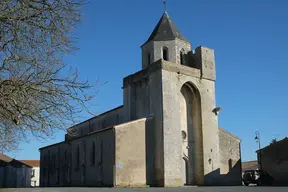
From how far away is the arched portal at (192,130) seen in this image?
32.3 metres

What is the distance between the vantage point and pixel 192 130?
109 ft

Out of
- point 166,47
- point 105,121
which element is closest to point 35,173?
point 105,121

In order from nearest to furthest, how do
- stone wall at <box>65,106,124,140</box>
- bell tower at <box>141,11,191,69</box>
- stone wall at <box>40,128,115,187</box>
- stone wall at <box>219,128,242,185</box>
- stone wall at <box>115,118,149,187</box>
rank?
stone wall at <box>115,118,149,187</box>
stone wall at <box>40,128,115,187</box>
bell tower at <box>141,11,191,69</box>
stone wall at <box>219,128,242,185</box>
stone wall at <box>65,106,124,140</box>

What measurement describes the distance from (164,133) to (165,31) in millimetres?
10850

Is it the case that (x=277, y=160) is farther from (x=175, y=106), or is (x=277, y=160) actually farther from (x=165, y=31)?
(x=165, y=31)

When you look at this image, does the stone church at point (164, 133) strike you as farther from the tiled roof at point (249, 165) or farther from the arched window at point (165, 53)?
the tiled roof at point (249, 165)

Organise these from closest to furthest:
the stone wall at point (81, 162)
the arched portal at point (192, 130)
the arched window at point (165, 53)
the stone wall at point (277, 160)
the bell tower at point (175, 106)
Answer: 1. the stone wall at point (81, 162)
2. the bell tower at point (175, 106)
3. the arched portal at point (192, 130)
4. the arched window at point (165, 53)
5. the stone wall at point (277, 160)

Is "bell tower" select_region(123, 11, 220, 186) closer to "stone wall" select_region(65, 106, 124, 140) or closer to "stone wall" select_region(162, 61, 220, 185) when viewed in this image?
"stone wall" select_region(162, 61, 220, 185)

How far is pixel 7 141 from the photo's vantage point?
14484 mm

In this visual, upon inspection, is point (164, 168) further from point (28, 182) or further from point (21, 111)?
point (28, 182)

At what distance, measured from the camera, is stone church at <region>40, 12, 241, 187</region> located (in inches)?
1145

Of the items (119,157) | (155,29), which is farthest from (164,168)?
(155,29)

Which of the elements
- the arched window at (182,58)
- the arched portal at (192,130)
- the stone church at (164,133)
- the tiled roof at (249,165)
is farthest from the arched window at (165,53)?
the tiled roof at (249,165)

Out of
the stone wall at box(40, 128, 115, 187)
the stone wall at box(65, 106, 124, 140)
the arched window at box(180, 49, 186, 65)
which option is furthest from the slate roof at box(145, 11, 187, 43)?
the stone wall at box(40, 128, 115, 187)
